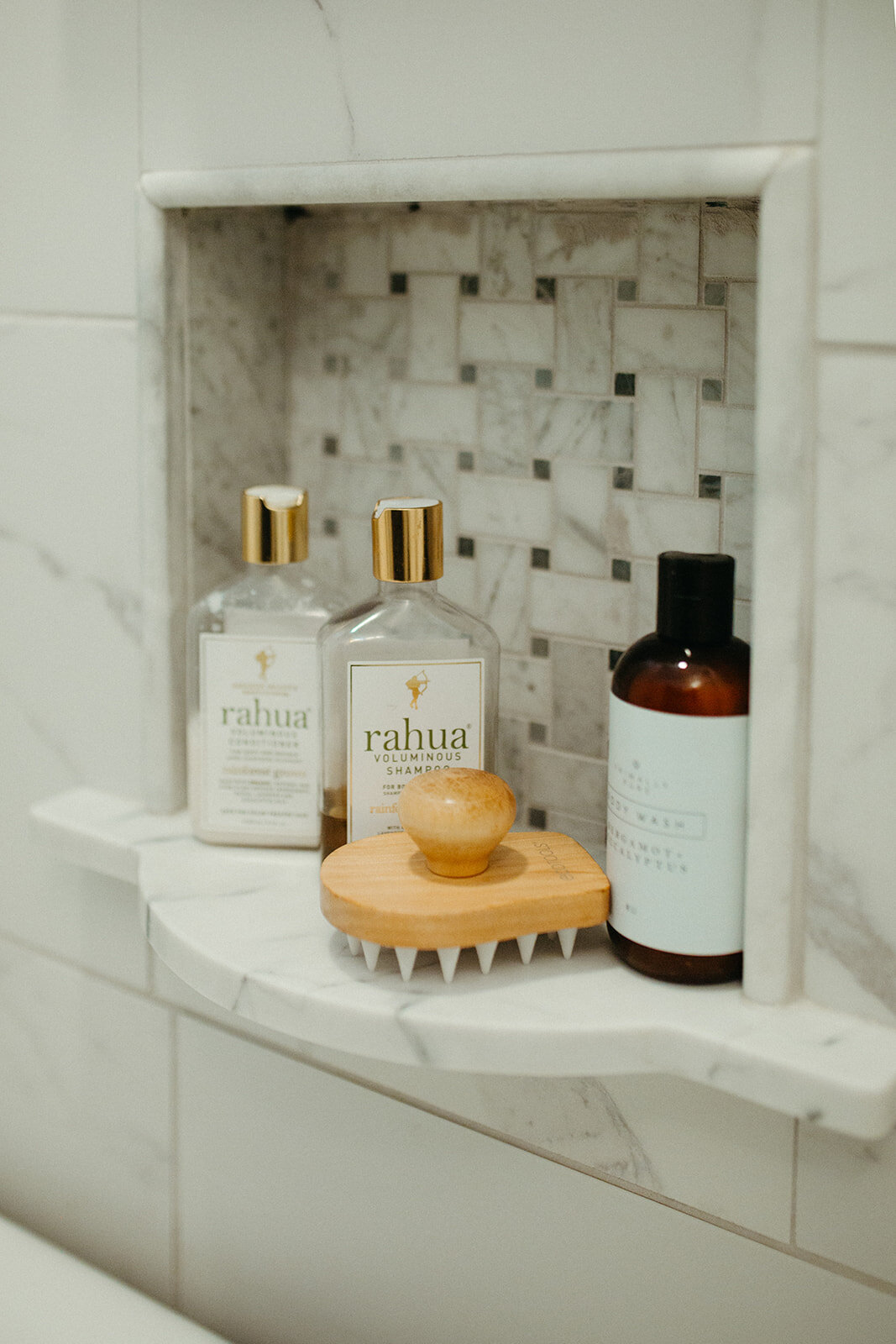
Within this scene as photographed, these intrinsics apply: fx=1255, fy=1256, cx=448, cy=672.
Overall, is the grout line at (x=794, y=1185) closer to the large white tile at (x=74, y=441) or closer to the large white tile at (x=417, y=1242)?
the large white tile at (x=417, y=1242)

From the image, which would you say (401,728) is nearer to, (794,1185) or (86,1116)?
(794,1185)

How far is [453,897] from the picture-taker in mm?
547

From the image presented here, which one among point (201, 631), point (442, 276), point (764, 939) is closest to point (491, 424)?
point (442, 276)

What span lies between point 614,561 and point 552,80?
9.4 inches

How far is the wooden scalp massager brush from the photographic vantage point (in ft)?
1.77

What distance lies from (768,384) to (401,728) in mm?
238

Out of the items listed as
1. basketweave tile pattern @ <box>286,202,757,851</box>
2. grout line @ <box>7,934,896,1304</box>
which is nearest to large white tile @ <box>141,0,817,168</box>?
basketweave tile pattern @ <box>286,202,757,851</box>

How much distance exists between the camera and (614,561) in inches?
26.0

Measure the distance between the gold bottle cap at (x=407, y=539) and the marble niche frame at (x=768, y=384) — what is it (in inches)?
5.5

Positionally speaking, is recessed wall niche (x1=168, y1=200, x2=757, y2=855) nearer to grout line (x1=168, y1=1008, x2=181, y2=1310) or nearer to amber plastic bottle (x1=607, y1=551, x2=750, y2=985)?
amber plastic bottle (x1=607, y1=551, x2=750, y2=985)

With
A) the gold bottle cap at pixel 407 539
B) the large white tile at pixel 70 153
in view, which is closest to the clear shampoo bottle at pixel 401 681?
the gold bottle cap at pixel 407 539

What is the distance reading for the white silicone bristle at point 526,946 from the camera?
22.3 inches

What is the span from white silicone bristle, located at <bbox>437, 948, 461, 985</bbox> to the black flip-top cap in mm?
166

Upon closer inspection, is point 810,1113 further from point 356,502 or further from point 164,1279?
point 164,1279
